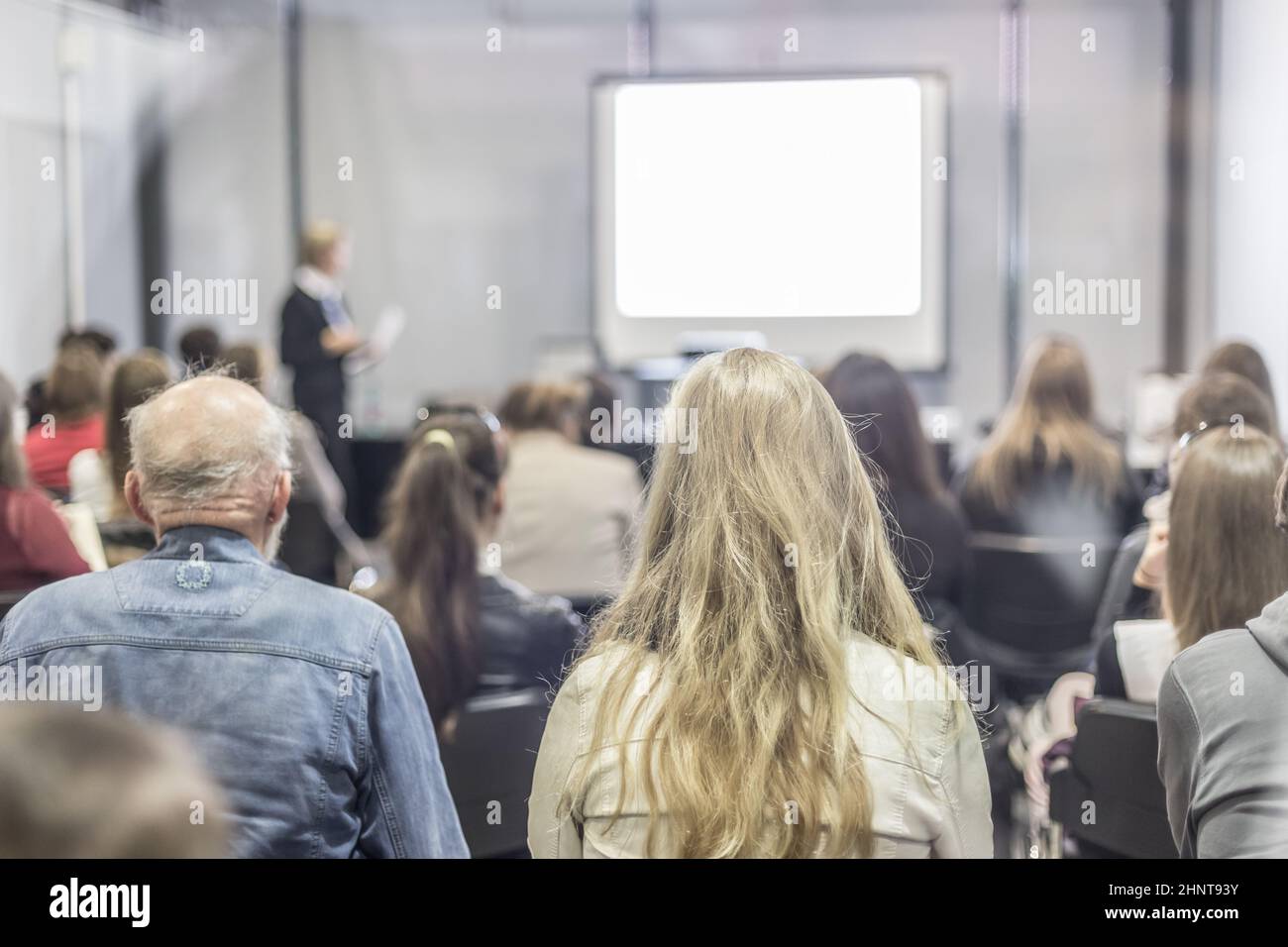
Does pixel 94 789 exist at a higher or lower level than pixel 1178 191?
lower

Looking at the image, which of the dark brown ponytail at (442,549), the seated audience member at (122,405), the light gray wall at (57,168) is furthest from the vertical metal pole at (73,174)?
the dark brown ponytail at (442,549)

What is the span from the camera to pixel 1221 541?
180cm

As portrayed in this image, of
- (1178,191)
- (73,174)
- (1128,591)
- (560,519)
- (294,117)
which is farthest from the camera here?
(294,117)

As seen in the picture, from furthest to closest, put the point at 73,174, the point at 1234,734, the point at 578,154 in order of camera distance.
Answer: the point at 578,154
the point at 73,174
the point at 1234,734

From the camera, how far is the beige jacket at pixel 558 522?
2924 millimetres

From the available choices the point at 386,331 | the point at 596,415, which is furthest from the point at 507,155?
the point at 596,415

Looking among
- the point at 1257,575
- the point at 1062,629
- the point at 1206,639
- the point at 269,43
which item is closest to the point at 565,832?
the point at 1206,639

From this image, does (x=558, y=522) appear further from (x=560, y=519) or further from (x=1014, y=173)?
(x=1014, y=173)

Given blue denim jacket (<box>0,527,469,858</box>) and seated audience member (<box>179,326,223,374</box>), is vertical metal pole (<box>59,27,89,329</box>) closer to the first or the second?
seated audience member (<box>179,326,223,374</box>)

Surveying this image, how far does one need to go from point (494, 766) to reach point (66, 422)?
66.1 inches

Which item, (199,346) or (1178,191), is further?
(1178,191)

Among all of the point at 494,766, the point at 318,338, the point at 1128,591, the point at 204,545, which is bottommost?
the point at 494,766

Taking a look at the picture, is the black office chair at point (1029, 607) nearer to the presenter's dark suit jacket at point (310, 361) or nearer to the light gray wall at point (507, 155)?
the light gray wall at point (507, 155)

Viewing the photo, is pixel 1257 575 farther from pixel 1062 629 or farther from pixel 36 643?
pixel 36 643
